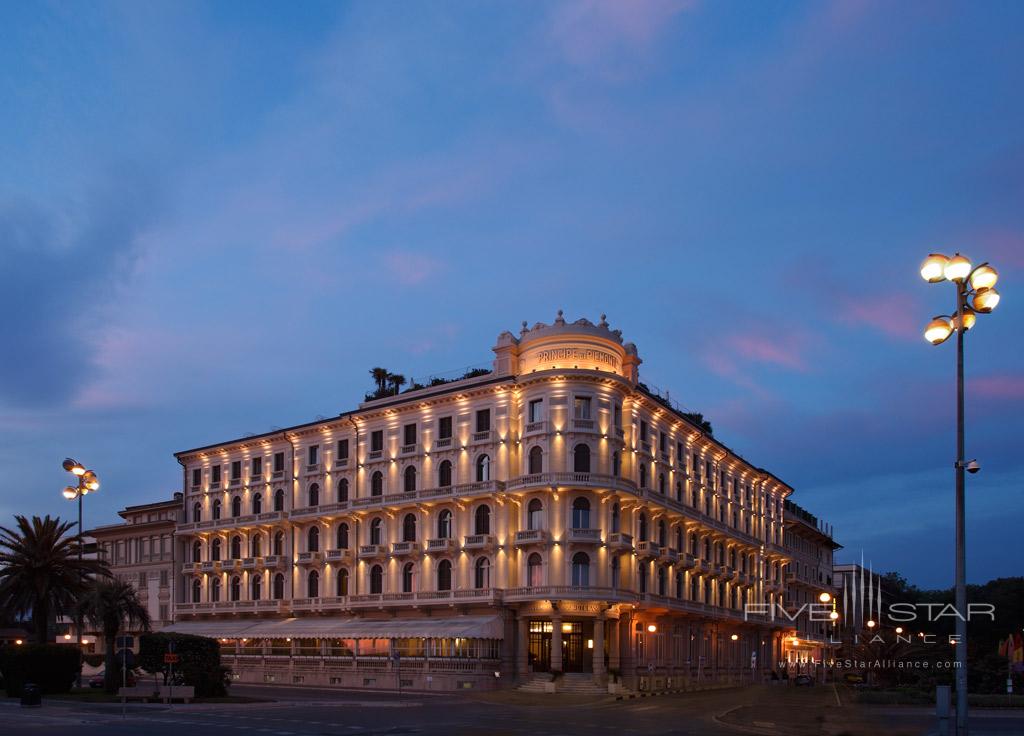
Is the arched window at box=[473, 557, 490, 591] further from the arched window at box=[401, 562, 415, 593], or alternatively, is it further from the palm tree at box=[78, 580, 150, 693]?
the palm tree at box=[78, 580, 150, 693]

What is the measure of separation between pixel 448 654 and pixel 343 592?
43.8 ft

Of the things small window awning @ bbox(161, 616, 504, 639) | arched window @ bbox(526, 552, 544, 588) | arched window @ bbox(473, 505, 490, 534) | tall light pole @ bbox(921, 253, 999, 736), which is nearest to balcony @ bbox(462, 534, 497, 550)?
arched window @ bbox(473, 505, 490, 534)

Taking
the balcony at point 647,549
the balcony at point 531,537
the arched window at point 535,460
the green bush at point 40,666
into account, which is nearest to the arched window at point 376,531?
the balcony at point 531,537

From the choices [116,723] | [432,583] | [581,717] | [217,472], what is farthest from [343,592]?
[116,723]

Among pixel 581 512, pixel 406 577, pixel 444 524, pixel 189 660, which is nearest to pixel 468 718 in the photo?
pixel 189 660

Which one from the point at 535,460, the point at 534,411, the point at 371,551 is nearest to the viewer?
the point at 535,460

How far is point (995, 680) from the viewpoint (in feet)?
157

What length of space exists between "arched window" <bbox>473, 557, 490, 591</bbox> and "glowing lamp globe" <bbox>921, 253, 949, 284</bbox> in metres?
50.4

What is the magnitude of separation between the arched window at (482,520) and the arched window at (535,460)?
418cm

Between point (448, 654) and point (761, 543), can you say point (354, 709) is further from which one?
point (761, 543)

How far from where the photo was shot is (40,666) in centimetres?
5000

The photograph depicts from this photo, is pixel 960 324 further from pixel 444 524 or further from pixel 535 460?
pixel 444 524

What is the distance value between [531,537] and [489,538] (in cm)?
331

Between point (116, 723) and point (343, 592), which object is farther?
point (343, 592)
